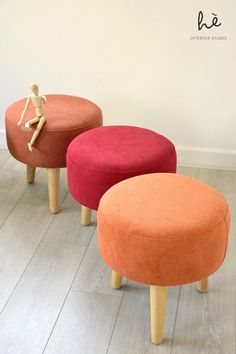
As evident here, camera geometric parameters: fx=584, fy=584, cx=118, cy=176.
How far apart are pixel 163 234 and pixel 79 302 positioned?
56 cm

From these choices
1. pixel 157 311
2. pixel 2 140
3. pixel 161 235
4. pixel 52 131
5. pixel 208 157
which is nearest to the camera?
pixel 161 235

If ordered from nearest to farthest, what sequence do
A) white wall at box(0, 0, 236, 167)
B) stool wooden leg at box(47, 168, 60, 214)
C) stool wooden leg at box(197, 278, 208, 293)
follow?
stool wooden leg at box(197, 278, 208, 293), stool wooden leg at box(47, 168, 60, 214), white wall at box(0, 0, 236, 167)

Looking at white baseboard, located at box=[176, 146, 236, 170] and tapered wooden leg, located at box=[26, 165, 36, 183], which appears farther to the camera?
white baseboard, located at box=[176, 146, 236, 170]

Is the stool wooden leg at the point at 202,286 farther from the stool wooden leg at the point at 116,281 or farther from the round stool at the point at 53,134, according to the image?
the round stool at the point at 53,134

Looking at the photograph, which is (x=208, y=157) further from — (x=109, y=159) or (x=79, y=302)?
(x=79, y=302)

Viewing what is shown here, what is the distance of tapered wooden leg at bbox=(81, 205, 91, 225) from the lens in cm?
258

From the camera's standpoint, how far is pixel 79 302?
2.19m

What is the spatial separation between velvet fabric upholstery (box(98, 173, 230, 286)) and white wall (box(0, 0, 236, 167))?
114cm

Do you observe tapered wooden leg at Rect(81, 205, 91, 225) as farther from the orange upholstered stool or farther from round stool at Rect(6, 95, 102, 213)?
the orange upholstered stool

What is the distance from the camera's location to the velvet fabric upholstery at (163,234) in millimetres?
1805

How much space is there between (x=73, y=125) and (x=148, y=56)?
645 millimetres

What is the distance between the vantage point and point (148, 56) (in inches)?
117

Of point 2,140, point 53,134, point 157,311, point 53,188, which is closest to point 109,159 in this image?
point 53,134

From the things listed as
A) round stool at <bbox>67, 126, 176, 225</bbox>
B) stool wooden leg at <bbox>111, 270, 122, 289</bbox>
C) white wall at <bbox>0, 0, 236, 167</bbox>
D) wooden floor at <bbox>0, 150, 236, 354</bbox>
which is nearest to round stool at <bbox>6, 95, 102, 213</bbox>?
round stool at <bbox>67, 126, 176, 225</bbox>
